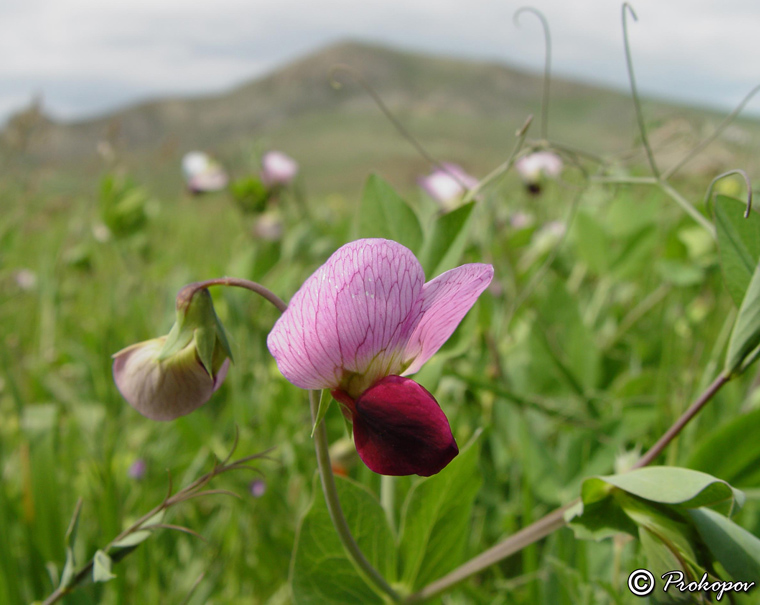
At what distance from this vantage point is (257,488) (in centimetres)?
101

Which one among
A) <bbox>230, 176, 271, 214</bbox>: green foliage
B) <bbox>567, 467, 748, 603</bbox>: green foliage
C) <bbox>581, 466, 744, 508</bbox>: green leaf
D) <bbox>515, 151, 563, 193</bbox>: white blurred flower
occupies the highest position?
<bbox>581, 466, 744, 508</bbox>: green leaf

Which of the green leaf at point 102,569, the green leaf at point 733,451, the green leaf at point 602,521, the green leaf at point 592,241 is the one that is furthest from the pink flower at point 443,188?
the green leaf at point 102,569

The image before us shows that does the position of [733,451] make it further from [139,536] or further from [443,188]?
[443,188]

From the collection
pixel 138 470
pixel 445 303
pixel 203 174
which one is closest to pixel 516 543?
pixel 445 303

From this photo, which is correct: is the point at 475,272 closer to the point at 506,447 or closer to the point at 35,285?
the point at 506,447

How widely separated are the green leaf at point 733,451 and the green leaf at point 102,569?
61 centimetres

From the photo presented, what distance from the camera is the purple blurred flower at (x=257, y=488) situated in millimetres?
1004

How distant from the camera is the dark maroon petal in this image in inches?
16.6

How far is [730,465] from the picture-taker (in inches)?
28.6

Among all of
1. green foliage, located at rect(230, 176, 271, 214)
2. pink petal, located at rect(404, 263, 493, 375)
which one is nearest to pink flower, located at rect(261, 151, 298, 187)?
green foliage, located at rect(230, 176, 271, 214)

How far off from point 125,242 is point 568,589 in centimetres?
153

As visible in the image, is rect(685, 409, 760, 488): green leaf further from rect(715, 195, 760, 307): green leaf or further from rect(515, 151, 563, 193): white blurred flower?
rect(515, 151, 563, 193): white blurred flower

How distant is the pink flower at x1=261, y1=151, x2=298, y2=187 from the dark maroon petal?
58.0 inches

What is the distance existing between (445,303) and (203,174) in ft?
5.90
